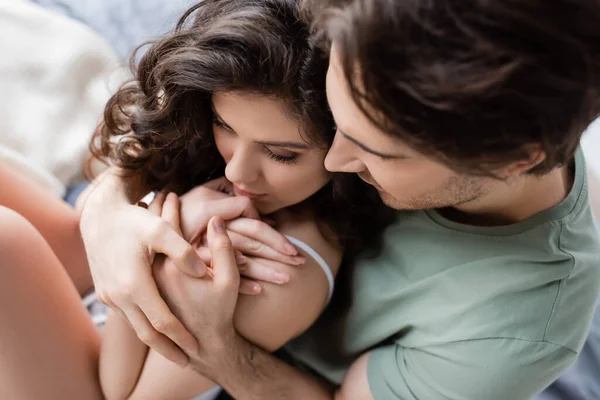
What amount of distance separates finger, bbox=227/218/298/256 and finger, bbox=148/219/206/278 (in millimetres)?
92

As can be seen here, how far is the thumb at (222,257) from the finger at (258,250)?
0.04 metres

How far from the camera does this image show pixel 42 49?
151 cm

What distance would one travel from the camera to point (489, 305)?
79cm

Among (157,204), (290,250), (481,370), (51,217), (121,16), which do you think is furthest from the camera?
(121,16)

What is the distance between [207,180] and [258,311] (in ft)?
0.98


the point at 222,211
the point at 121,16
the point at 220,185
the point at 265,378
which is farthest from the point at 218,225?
the point at 121,16

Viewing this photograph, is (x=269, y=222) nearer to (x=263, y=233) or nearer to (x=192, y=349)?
(x=263, y=233)

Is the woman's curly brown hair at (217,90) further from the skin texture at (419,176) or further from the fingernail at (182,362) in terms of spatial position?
the fingernail at (182,362)

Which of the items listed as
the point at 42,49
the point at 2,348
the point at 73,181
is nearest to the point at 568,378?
the point at 2,348

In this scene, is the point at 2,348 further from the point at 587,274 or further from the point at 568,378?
the point at 568,378

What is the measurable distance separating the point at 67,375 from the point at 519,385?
2.21 ft

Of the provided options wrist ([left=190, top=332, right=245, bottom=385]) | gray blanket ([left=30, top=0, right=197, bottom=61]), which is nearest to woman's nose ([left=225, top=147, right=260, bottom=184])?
wrist ([left=190, top=332, right=245, bottom=385])

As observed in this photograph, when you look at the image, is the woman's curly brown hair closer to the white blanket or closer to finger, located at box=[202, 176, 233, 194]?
finger, located at box=[202, 176, 233, 194]

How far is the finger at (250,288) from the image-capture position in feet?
2.81
